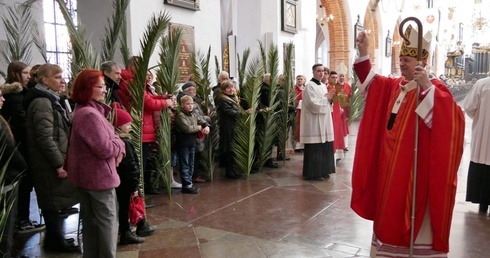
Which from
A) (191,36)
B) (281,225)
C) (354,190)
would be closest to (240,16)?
(191,36)

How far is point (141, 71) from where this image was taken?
4.04 m

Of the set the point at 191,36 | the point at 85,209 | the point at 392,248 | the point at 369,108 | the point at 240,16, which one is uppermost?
the point at 240,16

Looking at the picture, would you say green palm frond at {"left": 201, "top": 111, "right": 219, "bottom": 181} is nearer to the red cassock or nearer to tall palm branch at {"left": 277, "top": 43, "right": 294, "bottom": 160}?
tall palm branch at {"left": 277, "top": 43, "right": 294, "bottom": 160}

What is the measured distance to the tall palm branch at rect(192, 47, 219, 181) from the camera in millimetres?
6148

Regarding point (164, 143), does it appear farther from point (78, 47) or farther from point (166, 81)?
point (78, 47)

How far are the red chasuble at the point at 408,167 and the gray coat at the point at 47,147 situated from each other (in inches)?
94.8

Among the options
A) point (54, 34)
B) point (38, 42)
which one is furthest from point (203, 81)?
point (54, 34)

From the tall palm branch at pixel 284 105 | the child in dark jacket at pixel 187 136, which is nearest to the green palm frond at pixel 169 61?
the child in dark jacket at pixel 187 136

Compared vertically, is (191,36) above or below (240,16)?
below

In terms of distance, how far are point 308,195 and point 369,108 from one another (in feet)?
8.29

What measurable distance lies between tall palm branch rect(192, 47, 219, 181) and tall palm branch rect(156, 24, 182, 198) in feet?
4.15

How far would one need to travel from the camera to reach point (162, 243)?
12.7 feet

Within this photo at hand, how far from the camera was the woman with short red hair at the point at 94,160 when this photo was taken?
2.76 metres

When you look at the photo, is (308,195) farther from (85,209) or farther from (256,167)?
(85,209)
